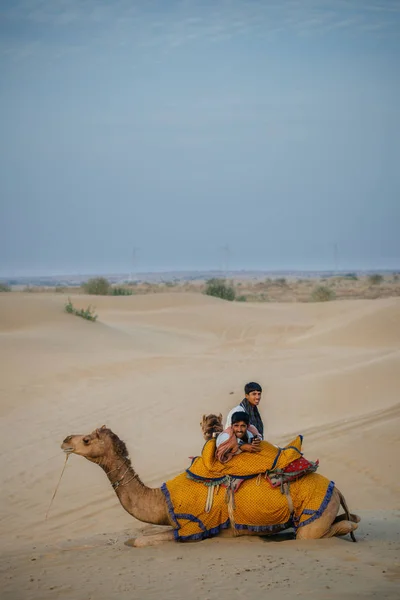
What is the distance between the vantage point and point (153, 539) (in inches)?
318

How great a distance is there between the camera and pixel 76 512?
36.8 ft

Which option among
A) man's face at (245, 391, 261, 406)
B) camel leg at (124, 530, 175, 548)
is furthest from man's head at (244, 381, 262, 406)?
camel leg at (124, 530, 175, 548)

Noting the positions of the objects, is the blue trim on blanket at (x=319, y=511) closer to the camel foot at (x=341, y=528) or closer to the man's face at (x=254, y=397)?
the camel foot at (x=341, y=528)

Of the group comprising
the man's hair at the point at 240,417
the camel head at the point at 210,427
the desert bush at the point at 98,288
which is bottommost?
the camel head at the point at 210,427

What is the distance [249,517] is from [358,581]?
5.46ft

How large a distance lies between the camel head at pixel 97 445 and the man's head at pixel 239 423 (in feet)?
3.50

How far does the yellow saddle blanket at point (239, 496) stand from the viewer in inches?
310

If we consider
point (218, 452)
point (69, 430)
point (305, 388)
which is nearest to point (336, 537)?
point (218, 452)

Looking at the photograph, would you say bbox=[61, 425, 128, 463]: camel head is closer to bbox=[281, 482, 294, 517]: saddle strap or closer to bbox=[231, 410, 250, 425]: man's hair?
bbox=[231, 410, 250, 425]: man's hair

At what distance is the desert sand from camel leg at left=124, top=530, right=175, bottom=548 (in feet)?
0.55

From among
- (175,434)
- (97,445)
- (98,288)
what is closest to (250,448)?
(97,445)

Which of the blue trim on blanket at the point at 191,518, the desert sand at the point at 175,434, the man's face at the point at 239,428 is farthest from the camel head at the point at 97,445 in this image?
the man's face at the point at 239,428

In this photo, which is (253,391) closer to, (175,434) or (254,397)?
(254,397)

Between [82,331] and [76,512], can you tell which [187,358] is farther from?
[76,512]
